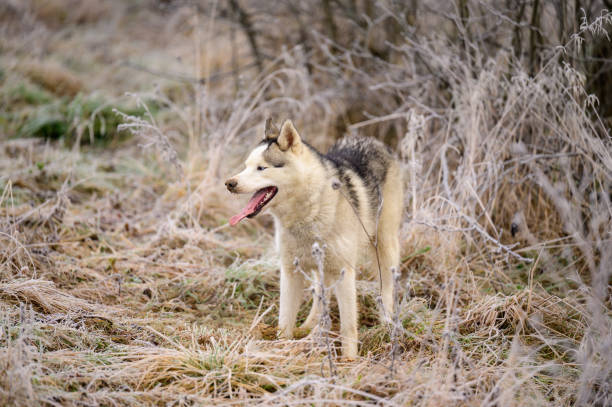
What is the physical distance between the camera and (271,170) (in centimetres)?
305

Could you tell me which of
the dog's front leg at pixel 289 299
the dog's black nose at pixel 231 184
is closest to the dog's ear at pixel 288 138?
the dog's black nose at pixel 231 184

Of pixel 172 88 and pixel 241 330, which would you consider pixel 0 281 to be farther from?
pixel 172 88

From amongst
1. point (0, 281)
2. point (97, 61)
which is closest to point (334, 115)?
point (0, 281)

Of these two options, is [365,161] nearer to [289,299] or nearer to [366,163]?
[366,163]

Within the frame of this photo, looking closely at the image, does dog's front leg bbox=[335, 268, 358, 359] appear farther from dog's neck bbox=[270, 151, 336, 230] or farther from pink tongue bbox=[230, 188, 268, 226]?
pink tongue bbox=[230, 188, 268, 226]

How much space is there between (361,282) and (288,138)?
1478 millimetres

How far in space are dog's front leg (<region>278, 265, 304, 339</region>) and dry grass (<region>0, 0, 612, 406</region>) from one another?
11 centimetres

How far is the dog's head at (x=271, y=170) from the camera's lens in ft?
9.80

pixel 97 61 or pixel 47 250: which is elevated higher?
pixel 97 61

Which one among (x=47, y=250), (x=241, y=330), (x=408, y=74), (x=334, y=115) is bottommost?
(x=241, y=330)

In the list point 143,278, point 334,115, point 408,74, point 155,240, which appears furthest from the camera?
point 334,115

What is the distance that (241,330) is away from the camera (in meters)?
3.38

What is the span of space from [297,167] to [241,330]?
3.97 feet

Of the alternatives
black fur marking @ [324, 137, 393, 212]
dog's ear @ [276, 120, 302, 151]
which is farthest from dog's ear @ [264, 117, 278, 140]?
black fur marking @ [324, 137, 393, 212]
